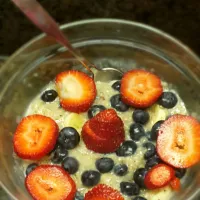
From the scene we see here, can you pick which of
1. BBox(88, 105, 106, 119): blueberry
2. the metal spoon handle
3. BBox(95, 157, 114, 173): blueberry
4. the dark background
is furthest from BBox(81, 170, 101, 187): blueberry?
the dark background

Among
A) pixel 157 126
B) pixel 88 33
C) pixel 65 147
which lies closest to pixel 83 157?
pixel 65 147

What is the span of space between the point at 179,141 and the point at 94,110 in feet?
0.58

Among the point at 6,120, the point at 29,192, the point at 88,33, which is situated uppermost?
the point at 88,33

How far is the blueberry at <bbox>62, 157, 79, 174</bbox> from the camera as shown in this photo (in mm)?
966

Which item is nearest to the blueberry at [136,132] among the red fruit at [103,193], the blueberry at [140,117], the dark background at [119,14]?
the blueberry at [140,117]

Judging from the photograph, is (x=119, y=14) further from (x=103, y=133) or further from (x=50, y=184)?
(x=50, y=184)

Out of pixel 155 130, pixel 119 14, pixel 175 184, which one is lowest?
pixel 175 184

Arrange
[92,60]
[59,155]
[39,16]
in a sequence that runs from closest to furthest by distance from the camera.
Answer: [39,16], [59,155], [92,60]

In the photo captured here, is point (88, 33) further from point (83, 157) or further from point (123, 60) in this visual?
point (83, 157)

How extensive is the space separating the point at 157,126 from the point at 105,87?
0.14 meters

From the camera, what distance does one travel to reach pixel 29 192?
95 centimetres

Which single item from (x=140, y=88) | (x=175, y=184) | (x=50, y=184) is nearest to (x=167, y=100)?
(x=140, y=88)

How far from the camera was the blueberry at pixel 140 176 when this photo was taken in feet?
3.09

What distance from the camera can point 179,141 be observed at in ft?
3.16
